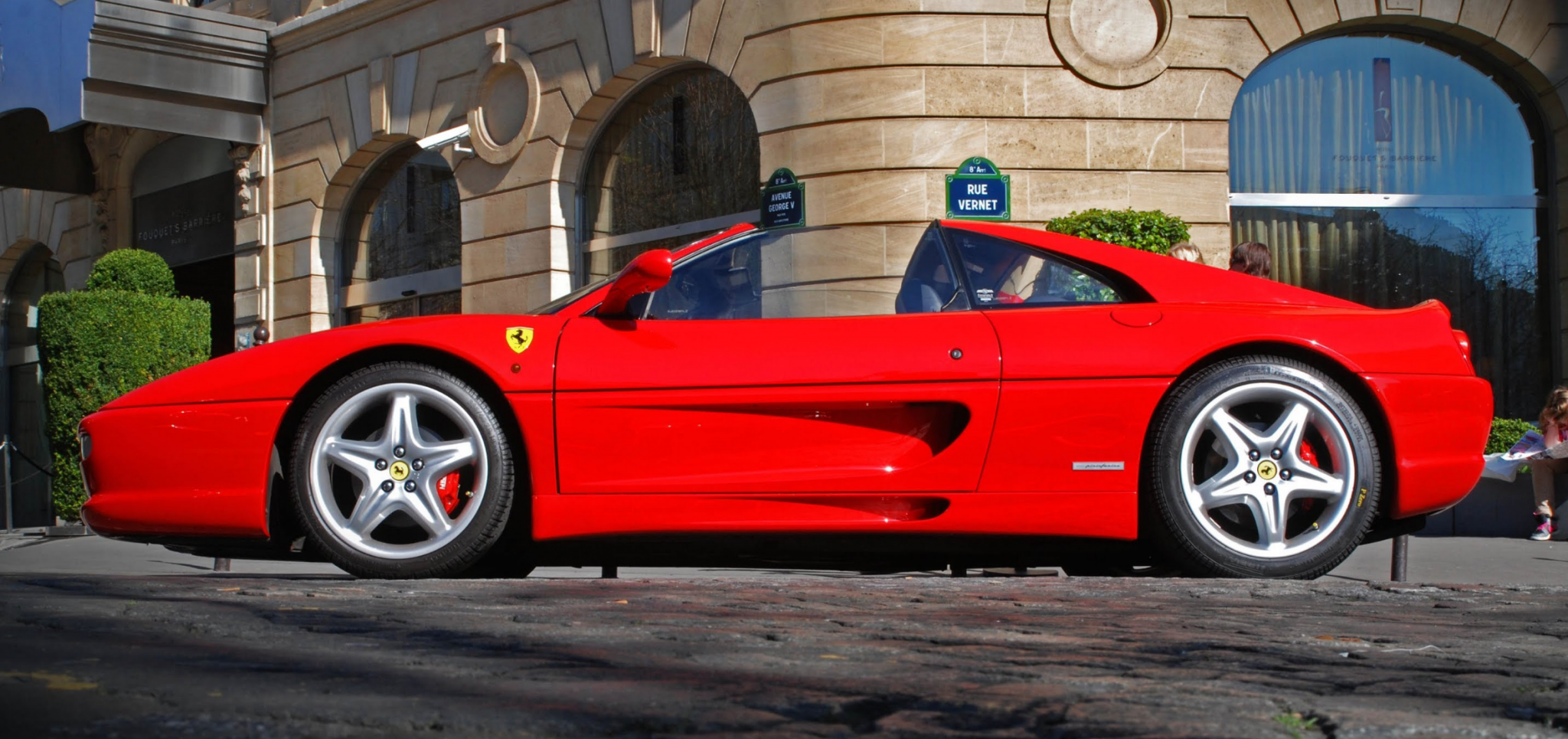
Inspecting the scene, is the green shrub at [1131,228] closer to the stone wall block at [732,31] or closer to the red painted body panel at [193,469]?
the stone wall block at [732,31]

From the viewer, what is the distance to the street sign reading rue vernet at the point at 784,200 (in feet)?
37.5

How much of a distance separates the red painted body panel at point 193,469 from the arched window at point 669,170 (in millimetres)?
8339

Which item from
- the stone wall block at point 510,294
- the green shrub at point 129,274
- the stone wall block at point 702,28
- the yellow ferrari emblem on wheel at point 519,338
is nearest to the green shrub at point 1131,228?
the stone wall block at point 702,28

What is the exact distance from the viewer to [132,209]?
1906 centimetres

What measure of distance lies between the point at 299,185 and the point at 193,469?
496 inches

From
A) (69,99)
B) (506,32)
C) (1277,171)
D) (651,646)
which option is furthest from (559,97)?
(651,646)

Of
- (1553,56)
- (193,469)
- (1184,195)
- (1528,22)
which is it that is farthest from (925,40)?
(193,469)

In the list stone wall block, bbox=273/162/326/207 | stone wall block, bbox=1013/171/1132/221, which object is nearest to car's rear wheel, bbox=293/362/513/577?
stone wall block, bbox=1013/171/1132/221

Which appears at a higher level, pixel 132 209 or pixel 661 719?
pixel 132 209

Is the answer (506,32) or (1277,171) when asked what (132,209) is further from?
(1277,171)

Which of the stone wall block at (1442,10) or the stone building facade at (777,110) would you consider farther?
the stone wall block at (1442,10)

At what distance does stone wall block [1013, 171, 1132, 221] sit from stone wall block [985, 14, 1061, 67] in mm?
906

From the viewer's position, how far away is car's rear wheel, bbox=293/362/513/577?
389 centimetres

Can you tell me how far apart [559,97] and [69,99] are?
18.2ft
